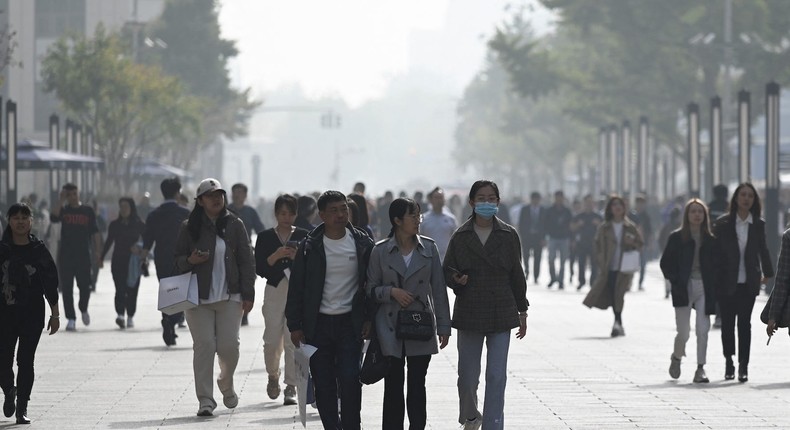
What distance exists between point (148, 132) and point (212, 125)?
2035cm

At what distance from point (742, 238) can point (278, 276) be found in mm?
4105

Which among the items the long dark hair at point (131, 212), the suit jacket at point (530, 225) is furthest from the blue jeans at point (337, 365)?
the suit jacket at point (530, 225)

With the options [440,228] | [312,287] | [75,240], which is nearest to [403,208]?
[312,287]

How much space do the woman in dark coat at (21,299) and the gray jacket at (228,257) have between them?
2.84ft

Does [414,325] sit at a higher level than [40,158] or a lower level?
lower

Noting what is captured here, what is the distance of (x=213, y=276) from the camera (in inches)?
475

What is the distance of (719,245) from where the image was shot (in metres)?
14.8

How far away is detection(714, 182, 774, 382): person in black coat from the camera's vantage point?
1470 centimetres

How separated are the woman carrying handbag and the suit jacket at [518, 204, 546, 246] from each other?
2272 centimetres

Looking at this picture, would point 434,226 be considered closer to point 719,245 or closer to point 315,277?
point 719,245

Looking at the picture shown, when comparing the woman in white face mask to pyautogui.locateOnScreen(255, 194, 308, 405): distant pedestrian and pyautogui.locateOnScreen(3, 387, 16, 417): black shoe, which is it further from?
pyautogui.locateOnScreen(3, 387, 16, 417): black shoe

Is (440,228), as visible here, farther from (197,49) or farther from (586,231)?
(197,49)

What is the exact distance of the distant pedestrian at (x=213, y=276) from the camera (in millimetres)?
12039

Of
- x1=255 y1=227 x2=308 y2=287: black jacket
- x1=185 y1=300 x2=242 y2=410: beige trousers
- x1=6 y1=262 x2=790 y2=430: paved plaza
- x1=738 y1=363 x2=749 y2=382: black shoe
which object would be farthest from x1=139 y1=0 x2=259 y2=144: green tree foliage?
x1=185 y1=300 x2=242 y2=410: beige trousers
